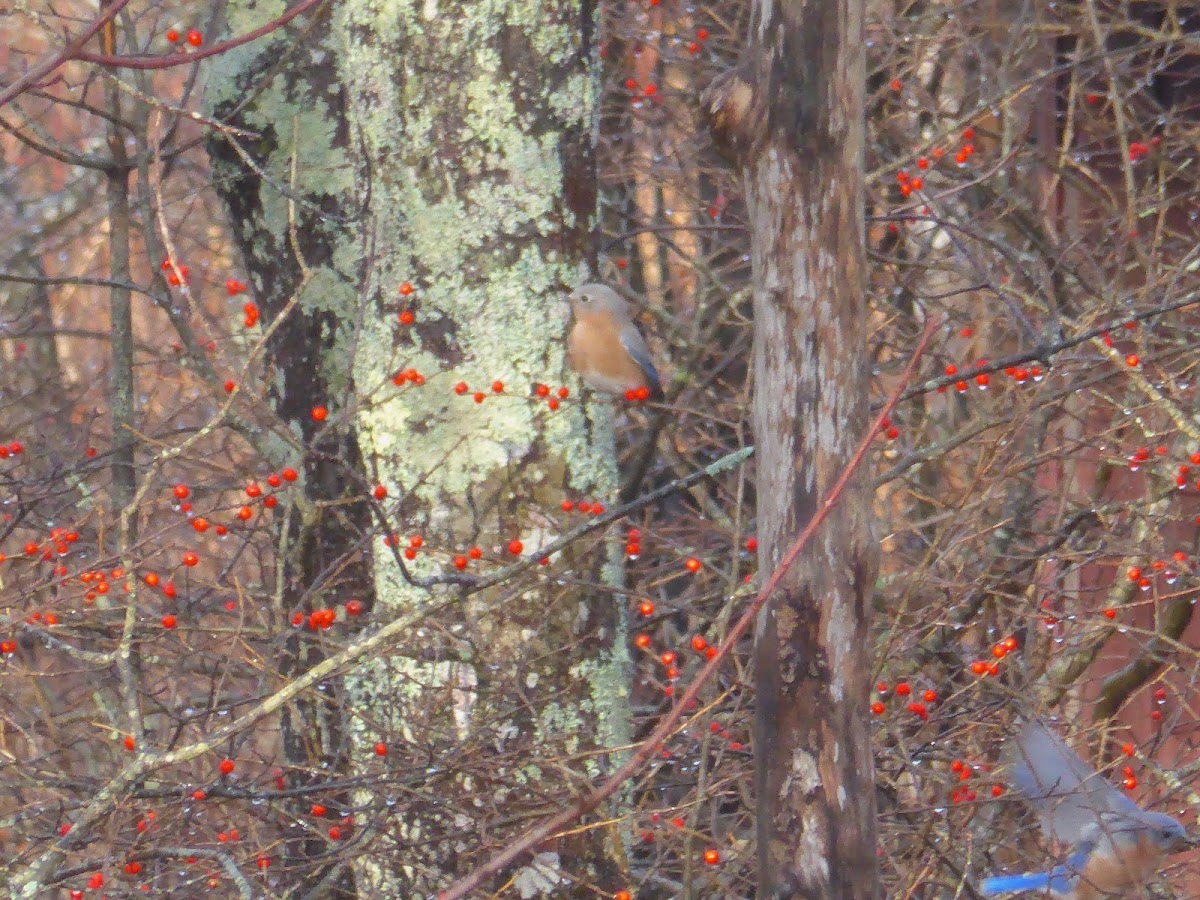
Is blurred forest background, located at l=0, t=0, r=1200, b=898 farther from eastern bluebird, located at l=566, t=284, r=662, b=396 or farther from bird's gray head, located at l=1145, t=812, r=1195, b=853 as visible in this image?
bird's gray head, located at l=1145, t=812, r=1195, b=853

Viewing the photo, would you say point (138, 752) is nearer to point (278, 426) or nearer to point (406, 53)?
point (278, 426)

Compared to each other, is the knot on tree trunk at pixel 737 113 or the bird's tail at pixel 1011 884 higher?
the knot on tree trunk at pixel 737 113

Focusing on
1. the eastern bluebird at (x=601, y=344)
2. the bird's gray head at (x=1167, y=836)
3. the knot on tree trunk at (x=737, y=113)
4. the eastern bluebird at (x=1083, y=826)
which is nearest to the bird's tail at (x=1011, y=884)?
the eastern bluebird at (x=1083, y=826)

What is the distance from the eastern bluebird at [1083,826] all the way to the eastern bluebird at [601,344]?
1092mm

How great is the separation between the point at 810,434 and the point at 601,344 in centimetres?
107

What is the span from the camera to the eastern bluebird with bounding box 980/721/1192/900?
2.97m

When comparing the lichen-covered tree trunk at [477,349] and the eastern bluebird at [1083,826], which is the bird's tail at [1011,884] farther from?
the lichen-covered tree trunk at [477,349]

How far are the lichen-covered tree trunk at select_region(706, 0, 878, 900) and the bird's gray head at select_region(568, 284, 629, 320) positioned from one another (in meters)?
1.06

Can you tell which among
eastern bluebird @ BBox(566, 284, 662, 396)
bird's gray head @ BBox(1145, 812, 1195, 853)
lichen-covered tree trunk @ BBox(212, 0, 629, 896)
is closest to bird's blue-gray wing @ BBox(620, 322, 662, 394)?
eastern bluebird @ BBox(566, 284, 662, 396)

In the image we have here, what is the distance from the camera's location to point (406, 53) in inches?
124

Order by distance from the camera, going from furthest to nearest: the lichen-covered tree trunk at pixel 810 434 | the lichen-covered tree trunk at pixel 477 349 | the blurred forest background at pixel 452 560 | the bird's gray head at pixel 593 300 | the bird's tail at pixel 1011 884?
the bird's gray head at pixel 593 300 < the lichen-covered tree trunk at pixel 477 349 < the bird's tail at pixel 1011 884 < the blurred forest background at pixel 452 560 < the lichen-covered tree trunk at pixel 810 434

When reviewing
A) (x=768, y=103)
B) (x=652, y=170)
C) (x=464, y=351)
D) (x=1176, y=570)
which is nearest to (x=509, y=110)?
(x=464, y=351)

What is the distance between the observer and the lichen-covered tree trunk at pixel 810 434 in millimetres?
2139

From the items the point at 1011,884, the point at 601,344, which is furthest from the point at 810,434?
the point at 1011,884
